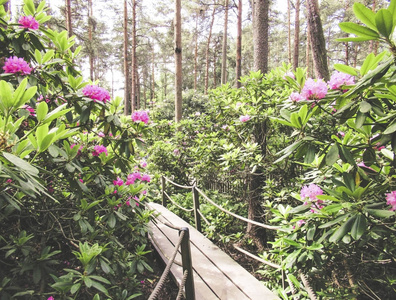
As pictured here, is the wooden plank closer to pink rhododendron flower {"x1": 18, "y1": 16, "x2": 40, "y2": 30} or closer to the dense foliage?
the dense foliage

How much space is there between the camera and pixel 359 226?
121 centimetres

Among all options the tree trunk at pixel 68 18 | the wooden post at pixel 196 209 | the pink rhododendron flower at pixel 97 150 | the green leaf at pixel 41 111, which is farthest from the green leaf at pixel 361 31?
the tree trunk at pixel 68 18

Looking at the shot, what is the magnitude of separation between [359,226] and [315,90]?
0.75 m

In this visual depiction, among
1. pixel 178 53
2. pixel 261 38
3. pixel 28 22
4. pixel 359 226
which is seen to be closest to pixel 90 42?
pixel 178 53

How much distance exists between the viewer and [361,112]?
111 cm

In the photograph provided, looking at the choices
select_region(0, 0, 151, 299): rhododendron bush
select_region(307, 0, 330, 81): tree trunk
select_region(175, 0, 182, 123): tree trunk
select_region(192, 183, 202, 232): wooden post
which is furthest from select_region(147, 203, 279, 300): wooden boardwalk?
select_region(175, 0, 182, 123): tree trunk

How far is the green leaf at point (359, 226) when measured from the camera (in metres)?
1.18

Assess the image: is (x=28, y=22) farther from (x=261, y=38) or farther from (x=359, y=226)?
(x=261, y=38)

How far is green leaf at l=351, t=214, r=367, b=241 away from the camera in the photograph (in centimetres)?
118

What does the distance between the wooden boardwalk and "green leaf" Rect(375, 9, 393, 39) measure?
218cm

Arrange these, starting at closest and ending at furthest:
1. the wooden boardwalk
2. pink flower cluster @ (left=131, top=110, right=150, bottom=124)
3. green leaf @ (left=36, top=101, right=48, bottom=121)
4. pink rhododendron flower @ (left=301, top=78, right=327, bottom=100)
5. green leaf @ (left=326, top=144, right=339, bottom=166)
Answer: green leaf @ (left=36, top=101, right=48, bottom=121)
green leaf @ (left=326, top=144, right=339, bottom=166)
pink rhododendron flower @ (left=301, top=78, right=327, bottom=100)
pink flower cluster @ (left=131, top=110, right=150, bottom=124)
the wooden boardwalk

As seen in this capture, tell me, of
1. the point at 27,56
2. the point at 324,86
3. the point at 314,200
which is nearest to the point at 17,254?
the point at 27,56

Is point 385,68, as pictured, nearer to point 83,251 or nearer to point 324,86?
point 324,86

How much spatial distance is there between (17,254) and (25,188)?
1.18 meters
